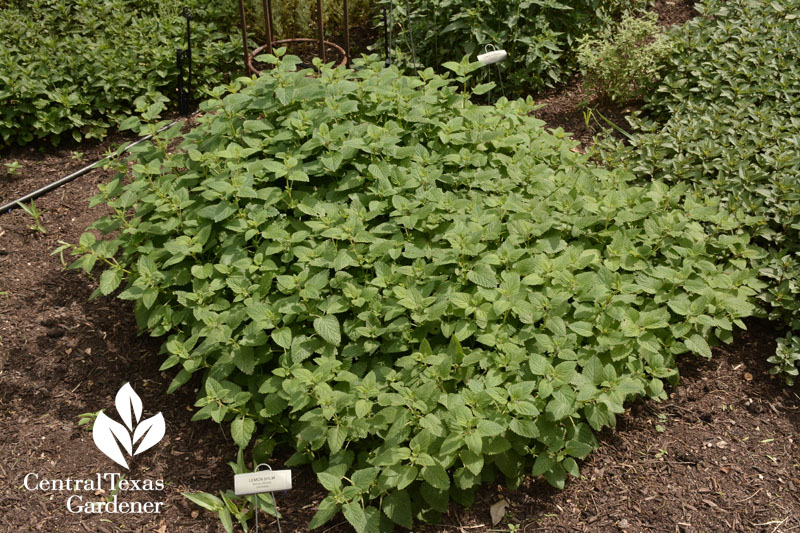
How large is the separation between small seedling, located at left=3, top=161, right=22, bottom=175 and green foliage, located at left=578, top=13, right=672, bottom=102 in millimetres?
4379

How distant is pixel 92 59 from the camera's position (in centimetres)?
551

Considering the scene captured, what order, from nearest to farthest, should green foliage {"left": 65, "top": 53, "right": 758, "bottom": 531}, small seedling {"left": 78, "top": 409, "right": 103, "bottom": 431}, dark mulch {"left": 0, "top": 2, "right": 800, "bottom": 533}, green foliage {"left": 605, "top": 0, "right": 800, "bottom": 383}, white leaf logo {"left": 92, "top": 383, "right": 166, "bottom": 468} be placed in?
green foliage {"left": 65, "top": 53, "right": 758, "bottom": 531}, dark mulch {"left": 0, "top": 2, "right": 800, "bottom": 533}, white leaf logo {"left": 92, "top": 383, "right": 166, "bottom": 468}, small seedling {"left": 78, "top": 409, "right": 103, "bottom": 431}, green foliage {"left": 605, "top": 0, "right": 800, "bottom": 383}

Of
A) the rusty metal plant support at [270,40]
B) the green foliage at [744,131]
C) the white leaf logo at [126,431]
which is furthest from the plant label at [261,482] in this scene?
the rusty metal plant support at [270,40]

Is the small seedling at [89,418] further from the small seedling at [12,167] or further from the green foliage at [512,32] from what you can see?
the green foliage at [512,32]

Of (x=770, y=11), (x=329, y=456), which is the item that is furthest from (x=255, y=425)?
(x=770, y=11)

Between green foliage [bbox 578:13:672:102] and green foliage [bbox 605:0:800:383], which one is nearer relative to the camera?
green foliage [bbox 605:0:800:383]

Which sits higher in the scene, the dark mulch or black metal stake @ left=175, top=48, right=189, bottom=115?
black metal stake @ left=175, top=48, right=189, bottom=115

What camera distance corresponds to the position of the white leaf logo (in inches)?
137

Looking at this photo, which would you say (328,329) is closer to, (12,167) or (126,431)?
(126,431)

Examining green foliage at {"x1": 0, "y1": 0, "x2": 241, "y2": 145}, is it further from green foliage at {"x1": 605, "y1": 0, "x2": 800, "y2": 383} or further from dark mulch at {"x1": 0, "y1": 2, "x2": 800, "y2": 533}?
green foliage at {"x1": 605, "y1": 0, "x2": 800, "y2": 383}

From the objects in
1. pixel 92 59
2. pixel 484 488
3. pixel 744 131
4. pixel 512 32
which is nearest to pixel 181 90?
pixel 92 59

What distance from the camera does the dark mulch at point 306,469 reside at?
10.4 feet

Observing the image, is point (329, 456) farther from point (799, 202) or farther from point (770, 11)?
point (770, 11)

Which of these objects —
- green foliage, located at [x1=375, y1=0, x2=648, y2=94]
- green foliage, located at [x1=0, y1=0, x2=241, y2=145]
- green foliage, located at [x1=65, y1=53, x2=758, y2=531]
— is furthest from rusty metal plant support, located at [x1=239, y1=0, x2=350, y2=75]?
green foliage, located at [x1=65, y1=53, x2=758, y2=531]
